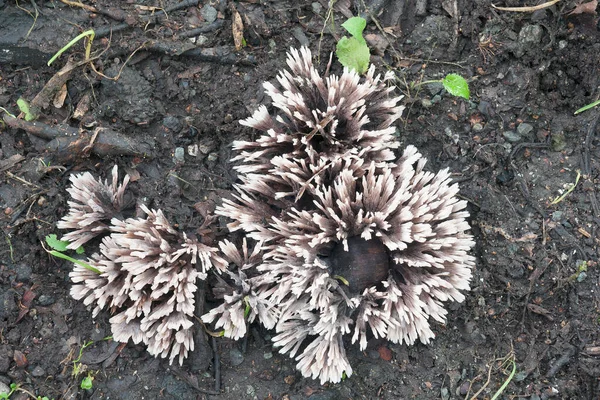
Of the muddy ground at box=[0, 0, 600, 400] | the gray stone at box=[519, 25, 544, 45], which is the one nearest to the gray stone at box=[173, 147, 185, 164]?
the muddy ground at box=[0, 0, 600, 400]

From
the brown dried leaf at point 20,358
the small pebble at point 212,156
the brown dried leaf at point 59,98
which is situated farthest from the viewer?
the small pebble at point 212,156

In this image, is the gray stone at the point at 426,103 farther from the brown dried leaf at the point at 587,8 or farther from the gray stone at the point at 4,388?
the gray stone at the point at 4,388

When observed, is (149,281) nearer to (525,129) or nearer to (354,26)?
(354,26)

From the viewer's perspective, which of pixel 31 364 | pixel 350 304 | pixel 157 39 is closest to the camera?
pixel 350 304

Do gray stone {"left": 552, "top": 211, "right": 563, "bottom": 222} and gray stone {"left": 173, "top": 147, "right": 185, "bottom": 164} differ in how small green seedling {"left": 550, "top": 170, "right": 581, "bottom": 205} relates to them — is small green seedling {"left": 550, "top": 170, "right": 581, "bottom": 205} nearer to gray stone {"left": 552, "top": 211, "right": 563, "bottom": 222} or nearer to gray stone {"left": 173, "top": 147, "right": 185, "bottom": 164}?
gray stone {"left": 552, "top": 211, "right": 563, "bottom": 222}

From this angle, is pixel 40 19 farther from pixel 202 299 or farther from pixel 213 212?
pixel 202 299

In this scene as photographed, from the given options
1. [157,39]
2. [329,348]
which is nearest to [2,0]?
[157,39]

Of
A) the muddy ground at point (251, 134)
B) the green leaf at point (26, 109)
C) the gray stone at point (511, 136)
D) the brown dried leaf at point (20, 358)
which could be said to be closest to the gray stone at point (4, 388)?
the muddy ground at point (251, 134)
